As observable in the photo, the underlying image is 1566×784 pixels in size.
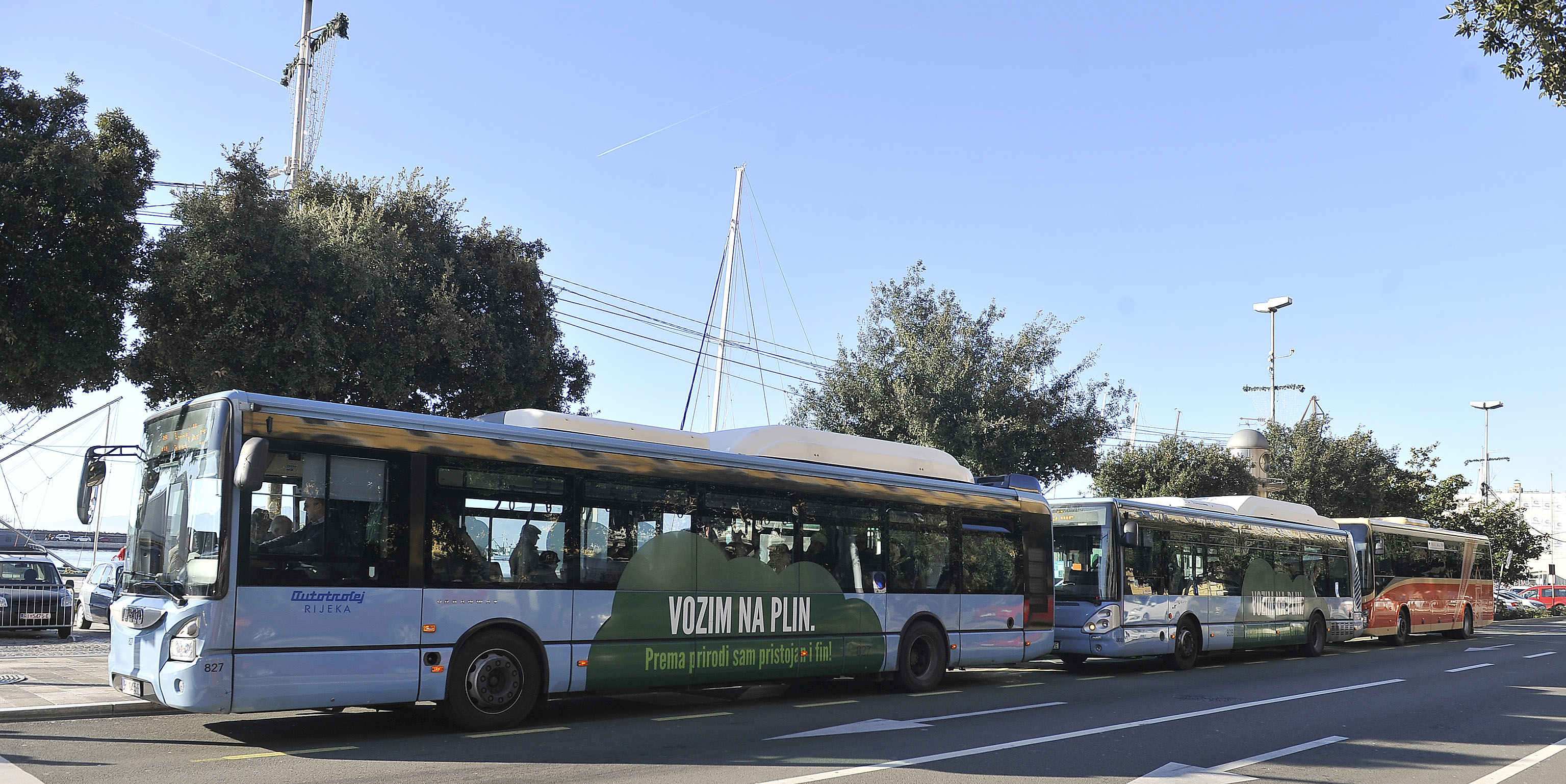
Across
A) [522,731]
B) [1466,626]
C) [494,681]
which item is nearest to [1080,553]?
[522,731]

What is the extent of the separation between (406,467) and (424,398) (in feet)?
34.2

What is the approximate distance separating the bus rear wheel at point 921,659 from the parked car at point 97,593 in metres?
15.2

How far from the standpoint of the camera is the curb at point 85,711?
10.8 meters

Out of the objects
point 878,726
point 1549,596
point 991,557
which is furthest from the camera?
point 1549,596

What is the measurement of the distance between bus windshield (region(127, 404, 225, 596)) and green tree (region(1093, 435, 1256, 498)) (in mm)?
36713

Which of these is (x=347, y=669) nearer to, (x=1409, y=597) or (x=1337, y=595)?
(x=1337, y=595)

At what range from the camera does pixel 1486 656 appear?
23156mm

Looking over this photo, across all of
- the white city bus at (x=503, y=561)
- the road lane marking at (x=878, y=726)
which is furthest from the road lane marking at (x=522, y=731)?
the road lane marking at (x=878, y=726)

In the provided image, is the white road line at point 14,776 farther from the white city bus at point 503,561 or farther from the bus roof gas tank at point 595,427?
the bus roof gas tank at point 595,427

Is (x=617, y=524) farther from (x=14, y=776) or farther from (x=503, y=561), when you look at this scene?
(x=14, y=776)

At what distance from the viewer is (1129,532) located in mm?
19062

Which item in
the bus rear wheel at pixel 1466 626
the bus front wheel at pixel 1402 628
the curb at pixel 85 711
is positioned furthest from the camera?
the bus rear wheel at pixel 1466 626

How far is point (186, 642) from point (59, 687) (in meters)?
5.00

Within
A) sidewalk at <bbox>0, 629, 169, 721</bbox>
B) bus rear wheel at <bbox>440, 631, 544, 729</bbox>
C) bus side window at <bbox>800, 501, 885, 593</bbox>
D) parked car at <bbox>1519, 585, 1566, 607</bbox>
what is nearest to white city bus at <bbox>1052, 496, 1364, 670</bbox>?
bus side window at <bbox>800, 501, 885, 593</bbox>
